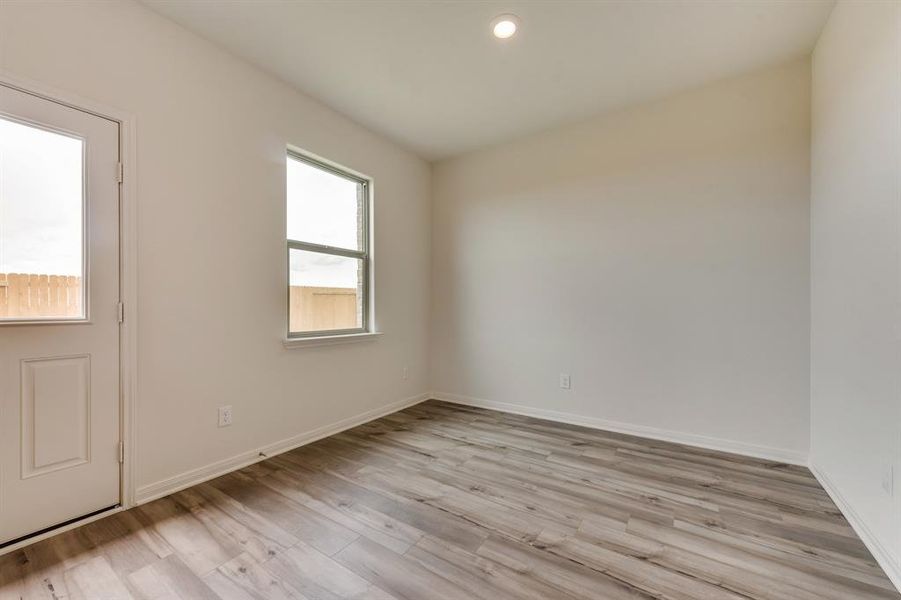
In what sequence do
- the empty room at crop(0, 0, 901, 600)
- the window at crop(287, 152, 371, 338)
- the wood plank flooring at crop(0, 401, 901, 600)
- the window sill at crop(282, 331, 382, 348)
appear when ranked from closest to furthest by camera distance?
1. the wood plank flooring at crop(0, 401, 901, 600)
2. the empty room at crop(0, 0, 901, 600)
3. the window sill at crop(282, 331, 382, 348)
4. the window at crop(287, 152, 371, 338)

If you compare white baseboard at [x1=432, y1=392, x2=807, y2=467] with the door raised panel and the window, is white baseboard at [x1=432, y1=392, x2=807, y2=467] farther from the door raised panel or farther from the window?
the door raised panel

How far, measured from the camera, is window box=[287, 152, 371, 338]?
2836 mm

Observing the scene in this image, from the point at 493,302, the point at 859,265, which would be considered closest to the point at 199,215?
the point at 493,302

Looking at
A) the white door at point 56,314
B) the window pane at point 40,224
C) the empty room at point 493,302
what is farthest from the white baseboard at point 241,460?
the window pane at point 40,224

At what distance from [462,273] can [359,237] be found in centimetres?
112

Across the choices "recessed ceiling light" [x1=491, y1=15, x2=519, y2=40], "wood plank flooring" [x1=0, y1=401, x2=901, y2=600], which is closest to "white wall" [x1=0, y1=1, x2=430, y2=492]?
"wood plank flooring" [x1=0, y1=401, x2=901, y2=600]

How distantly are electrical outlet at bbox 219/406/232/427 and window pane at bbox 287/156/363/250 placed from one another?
4.05ft

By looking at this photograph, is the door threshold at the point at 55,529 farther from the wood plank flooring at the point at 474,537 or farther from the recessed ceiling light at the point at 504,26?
the recessed ceiling light at the point at 504,26

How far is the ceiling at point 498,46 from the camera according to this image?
203cm

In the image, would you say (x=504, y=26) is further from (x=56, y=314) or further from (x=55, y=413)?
(x=55, y=413)

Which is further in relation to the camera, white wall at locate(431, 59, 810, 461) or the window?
the window

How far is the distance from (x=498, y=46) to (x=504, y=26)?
0.57 ft

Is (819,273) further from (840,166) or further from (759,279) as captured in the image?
(840,166)

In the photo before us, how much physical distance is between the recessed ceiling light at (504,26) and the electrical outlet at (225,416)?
2781 millimetres
